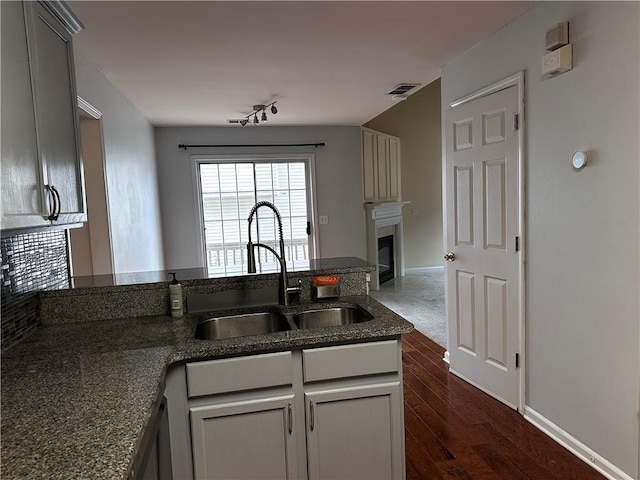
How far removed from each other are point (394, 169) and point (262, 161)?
231 cm

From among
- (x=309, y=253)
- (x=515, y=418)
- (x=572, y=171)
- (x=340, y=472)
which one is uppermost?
(x=572, y=171)

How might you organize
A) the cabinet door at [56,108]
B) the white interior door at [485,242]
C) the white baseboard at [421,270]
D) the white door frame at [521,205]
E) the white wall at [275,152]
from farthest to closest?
the white baseboard at [421,270], the white wall at [275,152], the white interior door at [485,242], the white door frame at [521,205], the cabinet door at [56,108]

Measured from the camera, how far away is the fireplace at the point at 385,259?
6.86 m

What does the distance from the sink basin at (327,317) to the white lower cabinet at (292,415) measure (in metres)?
0.38

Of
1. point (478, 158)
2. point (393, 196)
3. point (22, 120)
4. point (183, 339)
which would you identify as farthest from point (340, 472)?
point (393, 196)

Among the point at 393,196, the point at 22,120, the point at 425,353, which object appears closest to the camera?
the point at 22,120

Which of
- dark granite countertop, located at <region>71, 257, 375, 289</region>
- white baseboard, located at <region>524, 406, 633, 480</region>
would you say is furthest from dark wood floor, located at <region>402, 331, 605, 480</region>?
dark granite countertop, located at <region>71, 257, 375, 289</region>

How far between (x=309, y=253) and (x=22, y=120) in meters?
4.84

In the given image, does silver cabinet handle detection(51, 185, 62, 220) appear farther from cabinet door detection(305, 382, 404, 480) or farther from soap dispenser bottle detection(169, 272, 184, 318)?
cabinet door detection(305, 382, 404, 480)

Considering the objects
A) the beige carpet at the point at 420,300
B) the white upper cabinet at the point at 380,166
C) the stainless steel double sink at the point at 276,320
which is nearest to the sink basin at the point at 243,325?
the stainless steel double sink at the point at 276,320

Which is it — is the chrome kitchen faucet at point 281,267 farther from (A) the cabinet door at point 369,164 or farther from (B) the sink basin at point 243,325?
(A) the cabinet door at point 369,164

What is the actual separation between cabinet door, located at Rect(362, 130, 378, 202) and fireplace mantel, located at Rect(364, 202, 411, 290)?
25cm

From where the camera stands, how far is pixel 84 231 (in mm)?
2873

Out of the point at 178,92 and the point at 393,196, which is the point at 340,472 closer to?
the point at 178,92
